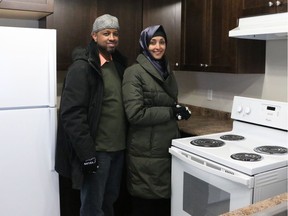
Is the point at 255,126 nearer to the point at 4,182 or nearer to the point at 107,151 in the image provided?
the point at 107,151

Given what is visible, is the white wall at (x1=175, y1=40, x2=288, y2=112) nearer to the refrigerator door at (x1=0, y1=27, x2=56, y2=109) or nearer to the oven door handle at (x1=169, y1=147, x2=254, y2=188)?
the oven door handle at (x1=169, y1=147, x2=254, y2=188)

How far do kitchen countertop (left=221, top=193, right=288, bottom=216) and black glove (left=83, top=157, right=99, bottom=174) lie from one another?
998mm

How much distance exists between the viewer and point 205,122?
2.60 meters

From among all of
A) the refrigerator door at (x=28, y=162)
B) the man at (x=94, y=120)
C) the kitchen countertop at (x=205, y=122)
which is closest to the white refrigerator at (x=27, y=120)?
the refrigerator door at (x=28, y=162)

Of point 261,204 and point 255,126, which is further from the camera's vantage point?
point 255,126

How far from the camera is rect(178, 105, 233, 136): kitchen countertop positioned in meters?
2.30

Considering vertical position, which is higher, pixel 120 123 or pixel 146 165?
pixel 120 123

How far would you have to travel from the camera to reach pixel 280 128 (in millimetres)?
1928

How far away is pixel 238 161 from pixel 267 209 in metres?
0.58

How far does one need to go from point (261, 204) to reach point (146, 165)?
1006 millimetres

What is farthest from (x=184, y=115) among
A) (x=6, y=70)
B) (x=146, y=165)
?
(x=6, y=70)

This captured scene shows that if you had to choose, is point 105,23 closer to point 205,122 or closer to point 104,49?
point 104,49

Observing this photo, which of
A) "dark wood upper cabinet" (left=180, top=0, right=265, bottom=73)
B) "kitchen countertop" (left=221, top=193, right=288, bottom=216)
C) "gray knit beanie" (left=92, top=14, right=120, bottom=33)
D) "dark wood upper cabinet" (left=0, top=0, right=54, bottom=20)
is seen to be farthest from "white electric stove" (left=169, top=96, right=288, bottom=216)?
"dark wood upper cabinet" (left=0, top=0, right=54, bottom=20)

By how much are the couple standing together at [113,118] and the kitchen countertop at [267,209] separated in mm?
943
